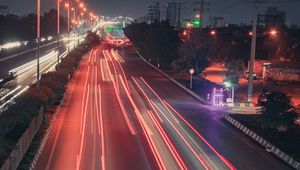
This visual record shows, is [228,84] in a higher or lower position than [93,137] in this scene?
higher

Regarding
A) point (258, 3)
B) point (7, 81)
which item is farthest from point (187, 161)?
point (7, 81)

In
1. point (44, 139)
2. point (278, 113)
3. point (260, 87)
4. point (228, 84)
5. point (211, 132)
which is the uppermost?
point (228, 84)

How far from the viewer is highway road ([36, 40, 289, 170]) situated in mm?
25844

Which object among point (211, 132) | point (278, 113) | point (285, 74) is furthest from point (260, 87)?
point (211, 132)

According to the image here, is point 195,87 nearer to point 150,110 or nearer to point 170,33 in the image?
point 150,110

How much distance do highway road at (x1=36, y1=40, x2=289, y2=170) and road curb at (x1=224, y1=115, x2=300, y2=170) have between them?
0.40 metres

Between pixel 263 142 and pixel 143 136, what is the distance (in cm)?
716

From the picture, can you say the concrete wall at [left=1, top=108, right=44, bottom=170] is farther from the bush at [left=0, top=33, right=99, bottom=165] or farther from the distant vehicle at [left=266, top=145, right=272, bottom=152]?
the distant vehicle at [left=266, top=145, right=272, bottom=152]

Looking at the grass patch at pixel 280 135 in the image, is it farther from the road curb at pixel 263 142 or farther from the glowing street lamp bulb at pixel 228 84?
the glowing street lamp bulb at pixel 228 84

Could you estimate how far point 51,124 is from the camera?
112ft

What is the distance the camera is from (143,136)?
3195 centimetres

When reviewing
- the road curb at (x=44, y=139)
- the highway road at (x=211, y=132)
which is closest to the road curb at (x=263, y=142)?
the highway road at (x=211, y=132)

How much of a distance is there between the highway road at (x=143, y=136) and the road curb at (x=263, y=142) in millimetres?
402

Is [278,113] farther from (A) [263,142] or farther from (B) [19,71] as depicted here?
(B) [19,71]
